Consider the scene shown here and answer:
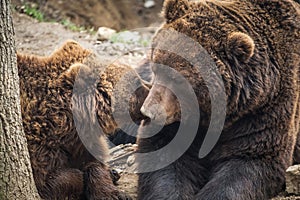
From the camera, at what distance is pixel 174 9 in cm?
503

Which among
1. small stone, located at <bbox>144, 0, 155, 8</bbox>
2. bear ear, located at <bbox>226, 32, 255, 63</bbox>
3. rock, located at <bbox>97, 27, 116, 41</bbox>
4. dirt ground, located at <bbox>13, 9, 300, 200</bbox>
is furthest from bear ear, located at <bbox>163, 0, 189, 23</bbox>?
small stone, located at <bbox>144, 0, 155, 8</bbox>

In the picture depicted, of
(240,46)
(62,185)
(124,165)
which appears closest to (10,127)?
(62,185)

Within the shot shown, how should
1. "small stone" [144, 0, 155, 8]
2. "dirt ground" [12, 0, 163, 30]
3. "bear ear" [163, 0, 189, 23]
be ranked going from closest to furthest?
"bear ear" [163, 0, 189, 23] → "dirt ground" [12, 0, 163, 30] → "small stone" [144, 0, 155, 8]

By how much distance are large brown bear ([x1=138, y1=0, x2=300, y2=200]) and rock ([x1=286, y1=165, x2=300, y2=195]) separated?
7cm

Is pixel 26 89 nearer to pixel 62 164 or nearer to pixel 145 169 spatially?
pixel 62 164

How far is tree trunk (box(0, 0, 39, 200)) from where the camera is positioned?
4.04m

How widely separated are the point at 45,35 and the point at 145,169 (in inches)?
161

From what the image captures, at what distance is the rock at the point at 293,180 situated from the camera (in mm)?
4918

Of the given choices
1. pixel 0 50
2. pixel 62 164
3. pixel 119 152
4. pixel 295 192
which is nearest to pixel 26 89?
pixel 62 164

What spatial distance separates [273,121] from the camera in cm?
495

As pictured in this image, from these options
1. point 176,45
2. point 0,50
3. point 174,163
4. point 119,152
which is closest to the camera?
point 0,50

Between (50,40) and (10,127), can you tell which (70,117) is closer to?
(10,127)

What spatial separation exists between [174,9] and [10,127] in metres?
1.67

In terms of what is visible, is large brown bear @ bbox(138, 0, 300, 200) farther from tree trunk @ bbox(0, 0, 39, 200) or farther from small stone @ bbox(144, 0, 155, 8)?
small stone @ bbox(144, 0, 155, 8)
